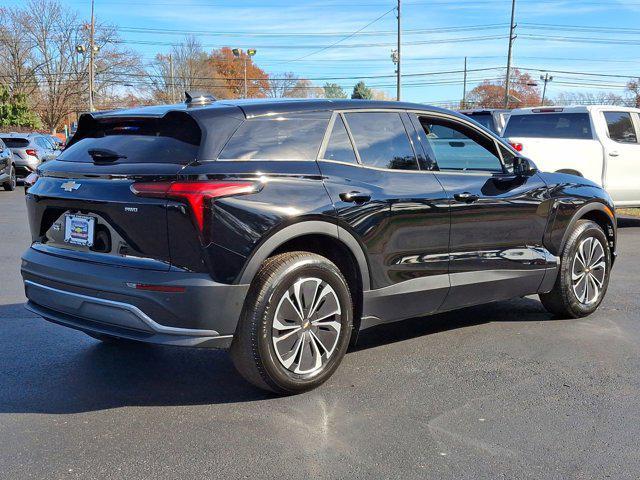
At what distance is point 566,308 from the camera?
5.87 m

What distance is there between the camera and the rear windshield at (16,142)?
2322 centimetres

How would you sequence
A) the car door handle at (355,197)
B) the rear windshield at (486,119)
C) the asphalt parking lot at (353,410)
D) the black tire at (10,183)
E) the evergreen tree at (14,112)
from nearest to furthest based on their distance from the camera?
the asphalt parking lot at (353,410) → the car door handle at (355,197) → the rear windshield at (486,119) → the black tire at (10,183) → the evergreen tree at (14,112)

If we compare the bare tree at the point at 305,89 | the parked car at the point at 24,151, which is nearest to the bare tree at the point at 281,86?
the bare tree at the point at 305,89

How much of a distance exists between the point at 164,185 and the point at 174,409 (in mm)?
1280

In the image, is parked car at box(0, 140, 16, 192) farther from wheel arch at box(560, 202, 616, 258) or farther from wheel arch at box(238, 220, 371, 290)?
wheel arch at box(238, 220, 371, 290)

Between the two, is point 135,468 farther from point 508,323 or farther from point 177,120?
point 508,323

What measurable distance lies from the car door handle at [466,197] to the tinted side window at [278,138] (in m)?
1.13

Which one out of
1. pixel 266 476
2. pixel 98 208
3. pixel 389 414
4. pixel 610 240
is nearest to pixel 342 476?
pixel 266 476

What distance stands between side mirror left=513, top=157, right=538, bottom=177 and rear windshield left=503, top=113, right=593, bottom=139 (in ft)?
21.2

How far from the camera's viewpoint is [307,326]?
417 centimetres

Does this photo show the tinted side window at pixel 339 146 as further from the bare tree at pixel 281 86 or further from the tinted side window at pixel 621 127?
the bare tree at pixel 281 86

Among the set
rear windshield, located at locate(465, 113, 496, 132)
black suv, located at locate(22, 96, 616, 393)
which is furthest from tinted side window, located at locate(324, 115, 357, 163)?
rear windshield, located at locate(465, 113, 496, 132)

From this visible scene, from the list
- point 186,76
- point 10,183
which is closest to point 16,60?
point 186,76

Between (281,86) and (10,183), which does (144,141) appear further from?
(281,86)
